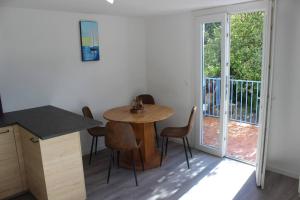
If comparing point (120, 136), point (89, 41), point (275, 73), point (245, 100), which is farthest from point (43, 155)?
point (245, 100)

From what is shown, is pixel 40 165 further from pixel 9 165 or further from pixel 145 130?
pixel 145 130

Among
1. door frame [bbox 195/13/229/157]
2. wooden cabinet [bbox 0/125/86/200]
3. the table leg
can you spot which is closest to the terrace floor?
door frame [bbox 195/13/229/157]

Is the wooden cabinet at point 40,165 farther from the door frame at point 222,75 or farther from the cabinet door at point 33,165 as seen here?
the door frame at point 222,75

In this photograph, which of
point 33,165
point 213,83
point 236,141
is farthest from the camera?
point 236,141

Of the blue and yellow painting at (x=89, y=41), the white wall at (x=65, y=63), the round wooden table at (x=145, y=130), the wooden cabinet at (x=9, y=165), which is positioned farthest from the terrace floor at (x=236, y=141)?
the wooden cabinet at (x=9, y=165)

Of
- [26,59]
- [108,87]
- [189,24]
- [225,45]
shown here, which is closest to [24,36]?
[26,59]

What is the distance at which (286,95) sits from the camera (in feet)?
10.4

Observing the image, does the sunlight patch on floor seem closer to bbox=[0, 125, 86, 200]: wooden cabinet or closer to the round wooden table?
the round wooden table

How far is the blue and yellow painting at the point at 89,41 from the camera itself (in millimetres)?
3832

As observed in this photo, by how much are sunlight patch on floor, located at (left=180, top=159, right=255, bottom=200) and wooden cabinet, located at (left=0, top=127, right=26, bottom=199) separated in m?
1.93

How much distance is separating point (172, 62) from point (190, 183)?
2.11 metres

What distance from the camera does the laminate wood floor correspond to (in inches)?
115

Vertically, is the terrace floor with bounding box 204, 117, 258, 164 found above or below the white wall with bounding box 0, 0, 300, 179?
below

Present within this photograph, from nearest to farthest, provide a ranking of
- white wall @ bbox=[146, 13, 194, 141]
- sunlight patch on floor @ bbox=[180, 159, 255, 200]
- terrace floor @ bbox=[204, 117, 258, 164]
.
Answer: sunlight patch on floor @ bbox=[180, 159, 255, 200], terrace floor @ bbox=[204, 117, 258, 164], white wall @ bbox=[146, 13, 194, 141]
